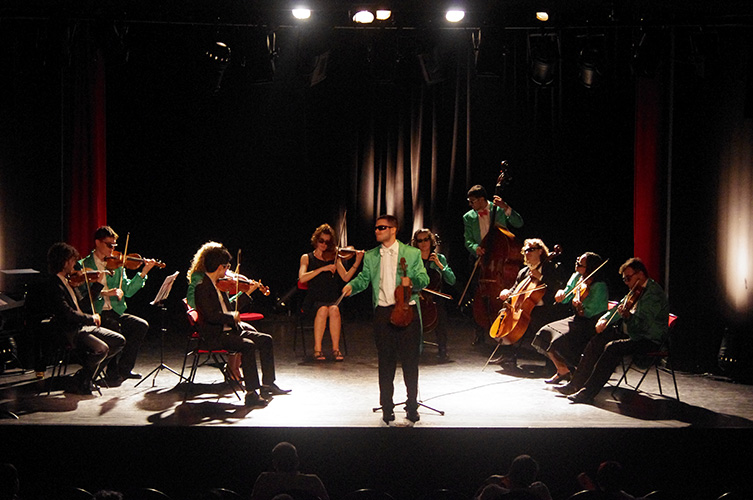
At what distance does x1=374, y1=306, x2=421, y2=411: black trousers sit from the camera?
4.78 metres

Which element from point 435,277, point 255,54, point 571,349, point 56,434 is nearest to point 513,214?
point 435,277

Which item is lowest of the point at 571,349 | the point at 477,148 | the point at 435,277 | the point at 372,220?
the point at 571,349

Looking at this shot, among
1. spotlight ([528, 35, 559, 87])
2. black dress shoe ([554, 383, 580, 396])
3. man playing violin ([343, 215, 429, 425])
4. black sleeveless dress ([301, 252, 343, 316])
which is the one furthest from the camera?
black sleeveless dress ([301, 252, 343, 316])

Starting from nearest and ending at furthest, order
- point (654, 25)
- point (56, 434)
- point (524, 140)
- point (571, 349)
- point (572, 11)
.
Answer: point (56, 434) → point (571, 349) → point (654, 25) → point (572, 11) → point (524, 140)

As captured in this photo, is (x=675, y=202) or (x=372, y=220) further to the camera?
(x=372, y=220)

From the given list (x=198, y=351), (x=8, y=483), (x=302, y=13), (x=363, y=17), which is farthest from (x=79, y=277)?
(x=363, y=17)

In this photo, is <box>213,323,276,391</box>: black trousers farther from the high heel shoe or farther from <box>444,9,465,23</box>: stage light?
<box>444,9,465,23</box>: stage light

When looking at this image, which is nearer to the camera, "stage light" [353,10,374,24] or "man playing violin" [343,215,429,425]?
"man playing violin" [343,215,429,425]

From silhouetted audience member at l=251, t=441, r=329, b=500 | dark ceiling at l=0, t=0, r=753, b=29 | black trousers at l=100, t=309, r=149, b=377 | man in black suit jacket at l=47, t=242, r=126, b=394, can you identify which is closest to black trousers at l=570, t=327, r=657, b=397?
silhouetted audience member at l=251, t=441, r=329, b=500

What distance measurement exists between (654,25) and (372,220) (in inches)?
159

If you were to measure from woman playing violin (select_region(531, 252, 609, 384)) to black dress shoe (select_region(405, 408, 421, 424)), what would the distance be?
5.30 feet

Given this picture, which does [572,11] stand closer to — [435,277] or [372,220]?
[435,277]

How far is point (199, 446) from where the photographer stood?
14.8 feet

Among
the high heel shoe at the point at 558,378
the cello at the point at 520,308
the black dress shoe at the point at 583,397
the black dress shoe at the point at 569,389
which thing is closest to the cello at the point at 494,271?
the cello at the point at 520,308
